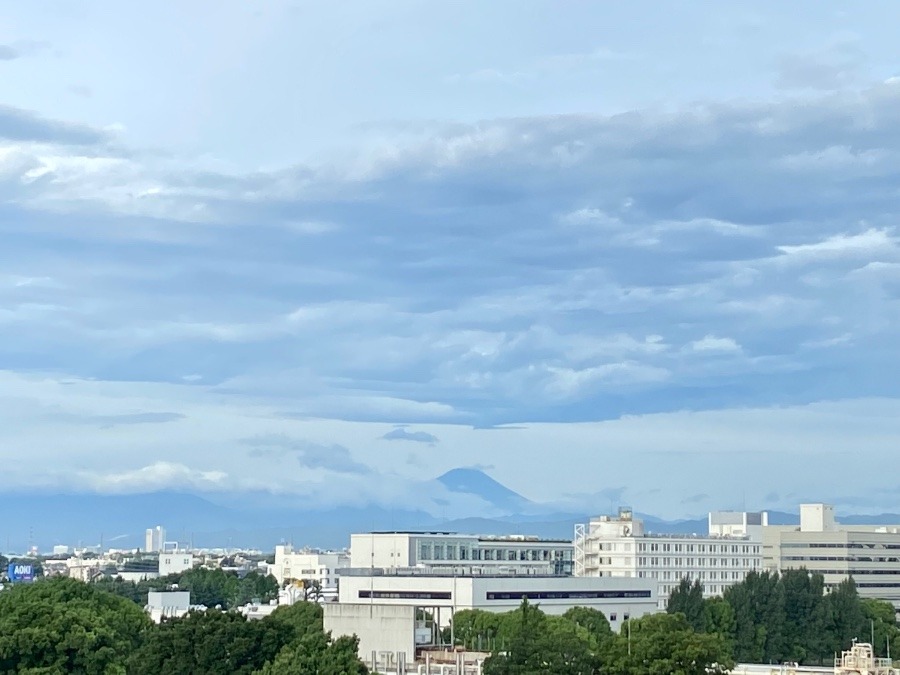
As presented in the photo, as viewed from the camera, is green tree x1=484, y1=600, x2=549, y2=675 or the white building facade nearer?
green tree x1=484, y1=600, x2=549, y2=675

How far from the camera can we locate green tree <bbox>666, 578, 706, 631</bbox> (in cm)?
9969

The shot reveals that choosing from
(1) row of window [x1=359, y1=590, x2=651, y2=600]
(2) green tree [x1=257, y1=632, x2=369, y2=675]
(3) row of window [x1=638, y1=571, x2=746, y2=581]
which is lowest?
(2) green tree [x1=257, y1=632, x2=369, y2=675]

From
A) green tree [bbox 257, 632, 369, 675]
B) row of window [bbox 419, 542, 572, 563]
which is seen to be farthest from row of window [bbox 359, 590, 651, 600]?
green tree [bbox 257, 632, 369, 675]

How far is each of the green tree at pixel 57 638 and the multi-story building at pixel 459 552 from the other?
7542 cm

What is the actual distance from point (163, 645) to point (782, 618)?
189 feet

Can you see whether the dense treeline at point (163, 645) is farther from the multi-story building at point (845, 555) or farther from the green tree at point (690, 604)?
the multi-story building at point (845, 555)

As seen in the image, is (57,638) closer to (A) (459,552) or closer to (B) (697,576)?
(A) (459,552)

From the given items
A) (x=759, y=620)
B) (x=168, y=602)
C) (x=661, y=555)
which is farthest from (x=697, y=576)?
(x=168, y=602)

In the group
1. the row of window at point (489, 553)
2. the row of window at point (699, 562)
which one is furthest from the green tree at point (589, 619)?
the row of window at point (489, 553)

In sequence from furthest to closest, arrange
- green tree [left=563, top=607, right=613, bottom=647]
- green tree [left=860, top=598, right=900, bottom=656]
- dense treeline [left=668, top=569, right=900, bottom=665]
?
green tree [left=860, top=598, right=900, bottom=656] < dense treeline [left=668, top=569, right=900, bottom=665] < green tree [left=563, top=607, right=613, bottom=647]

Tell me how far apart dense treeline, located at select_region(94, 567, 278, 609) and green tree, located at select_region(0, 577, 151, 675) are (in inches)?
3506

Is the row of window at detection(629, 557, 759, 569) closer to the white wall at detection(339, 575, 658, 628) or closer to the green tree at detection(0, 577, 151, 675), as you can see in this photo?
the white wall at detection(339, 575, 658, 628)

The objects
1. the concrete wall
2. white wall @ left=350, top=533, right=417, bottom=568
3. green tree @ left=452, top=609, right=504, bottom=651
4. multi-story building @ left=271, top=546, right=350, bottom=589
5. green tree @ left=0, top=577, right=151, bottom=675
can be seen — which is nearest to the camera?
green tree @ left=0, top=577, right=151, bottom=675

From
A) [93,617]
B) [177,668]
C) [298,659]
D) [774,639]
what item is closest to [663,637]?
[298,659]
